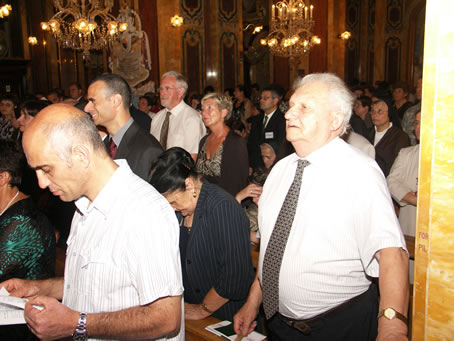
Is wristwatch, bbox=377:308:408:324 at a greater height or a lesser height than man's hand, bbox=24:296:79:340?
lesser

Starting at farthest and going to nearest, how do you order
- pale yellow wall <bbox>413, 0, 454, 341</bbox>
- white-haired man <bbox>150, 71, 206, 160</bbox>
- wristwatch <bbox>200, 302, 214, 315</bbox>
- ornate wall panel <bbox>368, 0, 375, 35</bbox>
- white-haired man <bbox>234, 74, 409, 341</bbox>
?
ornate wall panel <bbox>368, 0, 375, 35</bbox>
white-haired man <bbox>150, 71, 206, 160</bbox>
wristwatch <bbox>200, 302, 214, 315</bbox>
white-haired man <bbox>234, 74, 409, 341</bbox>
pale yellow wall <bbox>413, 0, 454, 341</bbox>

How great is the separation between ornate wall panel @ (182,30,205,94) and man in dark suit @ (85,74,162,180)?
754cm

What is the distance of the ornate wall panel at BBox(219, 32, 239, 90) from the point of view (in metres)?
11.1

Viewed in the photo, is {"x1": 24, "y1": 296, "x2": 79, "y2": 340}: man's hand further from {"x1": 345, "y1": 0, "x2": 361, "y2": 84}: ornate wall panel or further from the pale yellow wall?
{"x1": 345, "y1": 0, "x2": 361, "y2": 84}: ornate wall panel

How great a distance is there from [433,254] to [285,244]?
84cm

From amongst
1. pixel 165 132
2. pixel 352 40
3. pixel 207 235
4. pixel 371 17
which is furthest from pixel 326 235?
pixel 371 17

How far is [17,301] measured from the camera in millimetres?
1542

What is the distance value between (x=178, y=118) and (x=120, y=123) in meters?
1.55

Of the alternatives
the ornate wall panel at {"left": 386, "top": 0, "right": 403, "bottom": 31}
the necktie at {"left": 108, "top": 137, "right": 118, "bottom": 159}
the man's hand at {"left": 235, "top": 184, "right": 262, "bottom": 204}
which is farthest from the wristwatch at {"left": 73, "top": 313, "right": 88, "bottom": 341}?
the ornate wall panel at {"left": 386, "top": 0, "right": 403, "bottom": 31}

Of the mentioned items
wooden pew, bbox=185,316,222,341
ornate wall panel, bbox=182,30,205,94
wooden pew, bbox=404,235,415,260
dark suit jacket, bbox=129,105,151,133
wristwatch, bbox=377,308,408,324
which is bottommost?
wooden pew, bbox=185,316,222,341

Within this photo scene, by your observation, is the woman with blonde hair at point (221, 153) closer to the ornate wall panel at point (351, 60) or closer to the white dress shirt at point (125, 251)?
the white dress shirt at point (125, 251)

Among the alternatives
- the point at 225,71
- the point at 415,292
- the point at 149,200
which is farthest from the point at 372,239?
the point at 225,71

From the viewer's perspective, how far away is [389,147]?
15.2 ft

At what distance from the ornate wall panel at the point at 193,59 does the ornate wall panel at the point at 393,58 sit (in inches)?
345
